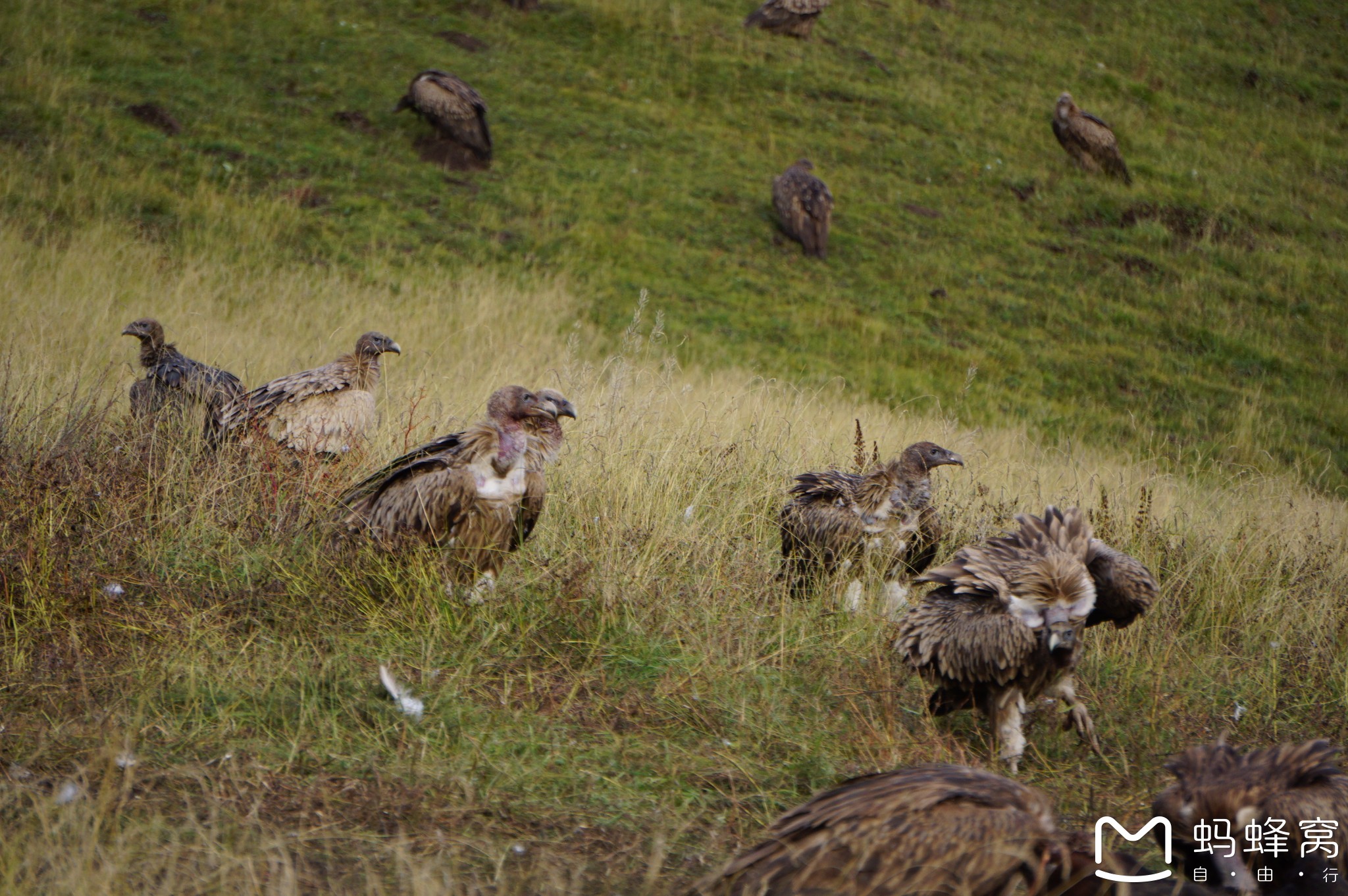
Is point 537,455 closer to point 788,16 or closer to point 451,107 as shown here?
point 451,107

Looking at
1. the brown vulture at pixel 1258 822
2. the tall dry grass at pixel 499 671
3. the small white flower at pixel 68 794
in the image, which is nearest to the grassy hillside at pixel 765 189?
the tall dry grass at pixel 499 671

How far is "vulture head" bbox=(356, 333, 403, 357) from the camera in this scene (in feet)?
23.2

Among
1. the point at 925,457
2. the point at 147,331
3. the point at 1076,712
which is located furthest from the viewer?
the point at 147,331

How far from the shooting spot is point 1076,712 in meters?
4.16

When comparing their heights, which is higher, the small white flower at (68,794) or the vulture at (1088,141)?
the small white flower at (68,794)

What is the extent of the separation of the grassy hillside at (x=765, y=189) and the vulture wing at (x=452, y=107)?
2.11 feet

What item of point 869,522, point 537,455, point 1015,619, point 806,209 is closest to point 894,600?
point 869,522

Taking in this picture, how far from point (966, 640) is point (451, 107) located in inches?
585

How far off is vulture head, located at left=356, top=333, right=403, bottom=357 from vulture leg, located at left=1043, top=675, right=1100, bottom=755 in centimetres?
478

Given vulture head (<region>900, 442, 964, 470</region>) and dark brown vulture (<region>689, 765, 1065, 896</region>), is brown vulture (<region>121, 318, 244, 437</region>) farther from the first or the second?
dark brown vulture (<region>689, 765, 1065, 896</region>)

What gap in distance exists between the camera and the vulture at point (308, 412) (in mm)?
6035

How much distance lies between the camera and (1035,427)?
12.9 metres

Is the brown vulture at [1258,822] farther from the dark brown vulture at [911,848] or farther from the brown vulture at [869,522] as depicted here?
the brown vulture at [869,522]

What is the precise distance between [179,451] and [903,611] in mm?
3799
